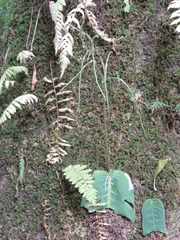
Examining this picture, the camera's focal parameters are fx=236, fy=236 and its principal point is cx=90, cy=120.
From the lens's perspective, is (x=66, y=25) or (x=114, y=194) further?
(x=66, y=25)

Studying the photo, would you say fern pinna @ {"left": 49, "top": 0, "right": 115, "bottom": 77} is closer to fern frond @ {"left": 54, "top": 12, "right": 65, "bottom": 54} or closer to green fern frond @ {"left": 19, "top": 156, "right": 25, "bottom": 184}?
fern frond @ {"left": 54, "top": 12, "right": 65, "bottom": 54}

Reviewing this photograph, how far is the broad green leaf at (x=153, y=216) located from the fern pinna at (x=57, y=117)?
66 centimetres

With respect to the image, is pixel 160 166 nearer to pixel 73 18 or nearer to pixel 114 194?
pixel 114 194

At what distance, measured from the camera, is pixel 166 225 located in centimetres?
156

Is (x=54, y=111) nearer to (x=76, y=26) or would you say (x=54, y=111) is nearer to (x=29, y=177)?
(x=29, y=177)

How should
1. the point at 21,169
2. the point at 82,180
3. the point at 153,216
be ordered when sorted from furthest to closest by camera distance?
the point at 21,169, the point at 153,216, the point at 82,180

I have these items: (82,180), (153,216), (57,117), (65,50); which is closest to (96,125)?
(57,117)

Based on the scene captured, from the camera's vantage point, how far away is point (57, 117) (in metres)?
1.73

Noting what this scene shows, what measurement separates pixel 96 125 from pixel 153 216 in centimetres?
72

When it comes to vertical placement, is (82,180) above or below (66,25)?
A: below

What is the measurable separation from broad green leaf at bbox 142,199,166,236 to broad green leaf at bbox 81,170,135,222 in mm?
92

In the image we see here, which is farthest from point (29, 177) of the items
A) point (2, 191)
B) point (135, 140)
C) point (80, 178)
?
point (135, 140)

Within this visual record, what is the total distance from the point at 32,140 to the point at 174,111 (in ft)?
3.68

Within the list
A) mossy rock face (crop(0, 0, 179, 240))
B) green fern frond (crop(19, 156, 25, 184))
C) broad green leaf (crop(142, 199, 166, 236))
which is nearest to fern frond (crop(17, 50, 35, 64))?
mossy rock face (crop(0, 0, 179, 240))
